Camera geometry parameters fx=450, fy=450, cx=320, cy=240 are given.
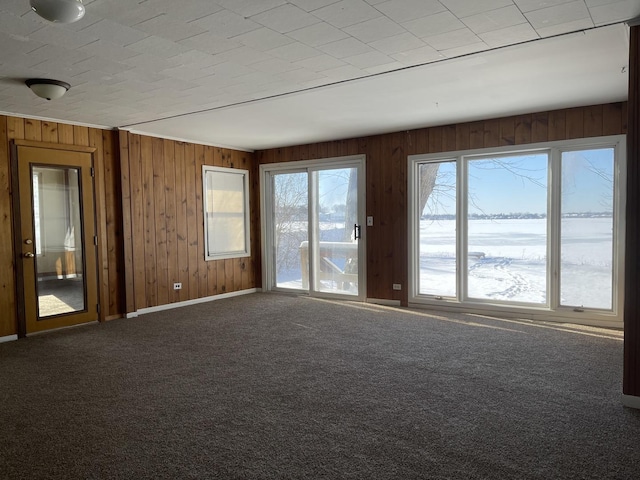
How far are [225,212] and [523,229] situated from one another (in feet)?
14.3

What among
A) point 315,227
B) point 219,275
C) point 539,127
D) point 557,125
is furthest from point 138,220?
point 557,125

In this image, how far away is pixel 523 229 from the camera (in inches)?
211

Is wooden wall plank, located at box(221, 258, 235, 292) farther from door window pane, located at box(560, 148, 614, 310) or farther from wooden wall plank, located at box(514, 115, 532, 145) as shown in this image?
door window pane, located at box(560, 148, 614, 310)

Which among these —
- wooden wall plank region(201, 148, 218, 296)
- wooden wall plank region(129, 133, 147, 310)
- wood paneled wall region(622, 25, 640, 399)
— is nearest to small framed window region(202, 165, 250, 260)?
wooden wall plank region(201, 148, 218, 296)

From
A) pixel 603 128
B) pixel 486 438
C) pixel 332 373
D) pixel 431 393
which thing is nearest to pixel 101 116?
pixel 332 373

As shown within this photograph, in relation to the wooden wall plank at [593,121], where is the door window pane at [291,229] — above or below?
below

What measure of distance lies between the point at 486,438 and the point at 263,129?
4.53 metres

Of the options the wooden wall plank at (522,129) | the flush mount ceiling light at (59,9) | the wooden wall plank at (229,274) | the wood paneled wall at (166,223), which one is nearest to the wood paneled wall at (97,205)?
the wood paneled wall at (166,223)

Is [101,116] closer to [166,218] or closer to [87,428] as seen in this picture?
[166,218]

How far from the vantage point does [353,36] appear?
2.86m

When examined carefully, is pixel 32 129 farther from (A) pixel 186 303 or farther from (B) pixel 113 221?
(A) pixel 186 303

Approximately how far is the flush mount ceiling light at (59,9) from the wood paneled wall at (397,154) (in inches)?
177

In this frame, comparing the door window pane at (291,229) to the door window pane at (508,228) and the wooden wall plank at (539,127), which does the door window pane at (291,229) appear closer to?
the door window pane at (508,228)

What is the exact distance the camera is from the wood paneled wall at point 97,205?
4.69 m
